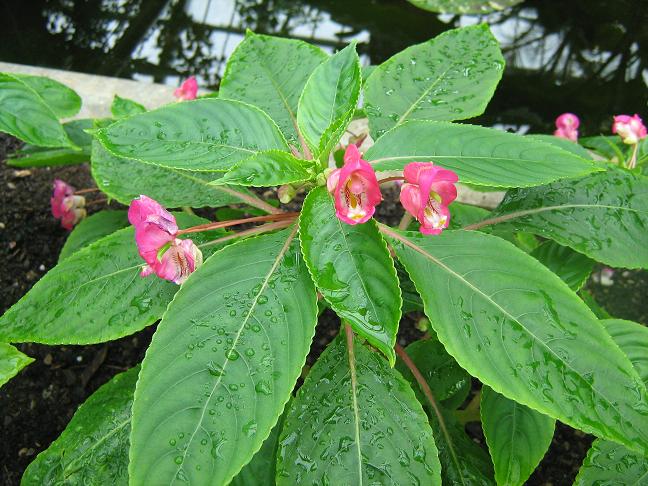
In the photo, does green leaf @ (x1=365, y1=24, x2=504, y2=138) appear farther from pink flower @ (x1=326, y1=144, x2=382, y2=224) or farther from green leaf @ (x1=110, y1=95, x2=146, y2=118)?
green leaf @ (x1=110, y1=95, x2=146, y2=118)

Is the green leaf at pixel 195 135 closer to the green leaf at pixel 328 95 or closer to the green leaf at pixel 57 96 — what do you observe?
the green leaf at pixel 328 95

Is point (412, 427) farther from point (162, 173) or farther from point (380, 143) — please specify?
point (162, 173)

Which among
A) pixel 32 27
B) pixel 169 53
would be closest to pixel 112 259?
pixel 169 53

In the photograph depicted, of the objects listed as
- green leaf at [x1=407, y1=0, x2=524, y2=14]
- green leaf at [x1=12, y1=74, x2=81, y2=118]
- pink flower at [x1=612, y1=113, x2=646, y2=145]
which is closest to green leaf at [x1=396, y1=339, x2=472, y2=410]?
pink flower at [x1=612, y1=113, x2=646, y2=145]

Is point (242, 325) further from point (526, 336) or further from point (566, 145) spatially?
point (566, 145)

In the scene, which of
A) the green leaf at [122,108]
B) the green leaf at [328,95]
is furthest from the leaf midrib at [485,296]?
the green leaf at [122,108]

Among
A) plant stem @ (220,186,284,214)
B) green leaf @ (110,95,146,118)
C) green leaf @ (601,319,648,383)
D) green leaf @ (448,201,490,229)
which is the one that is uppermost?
green leaf @ (601,319,648,383)
